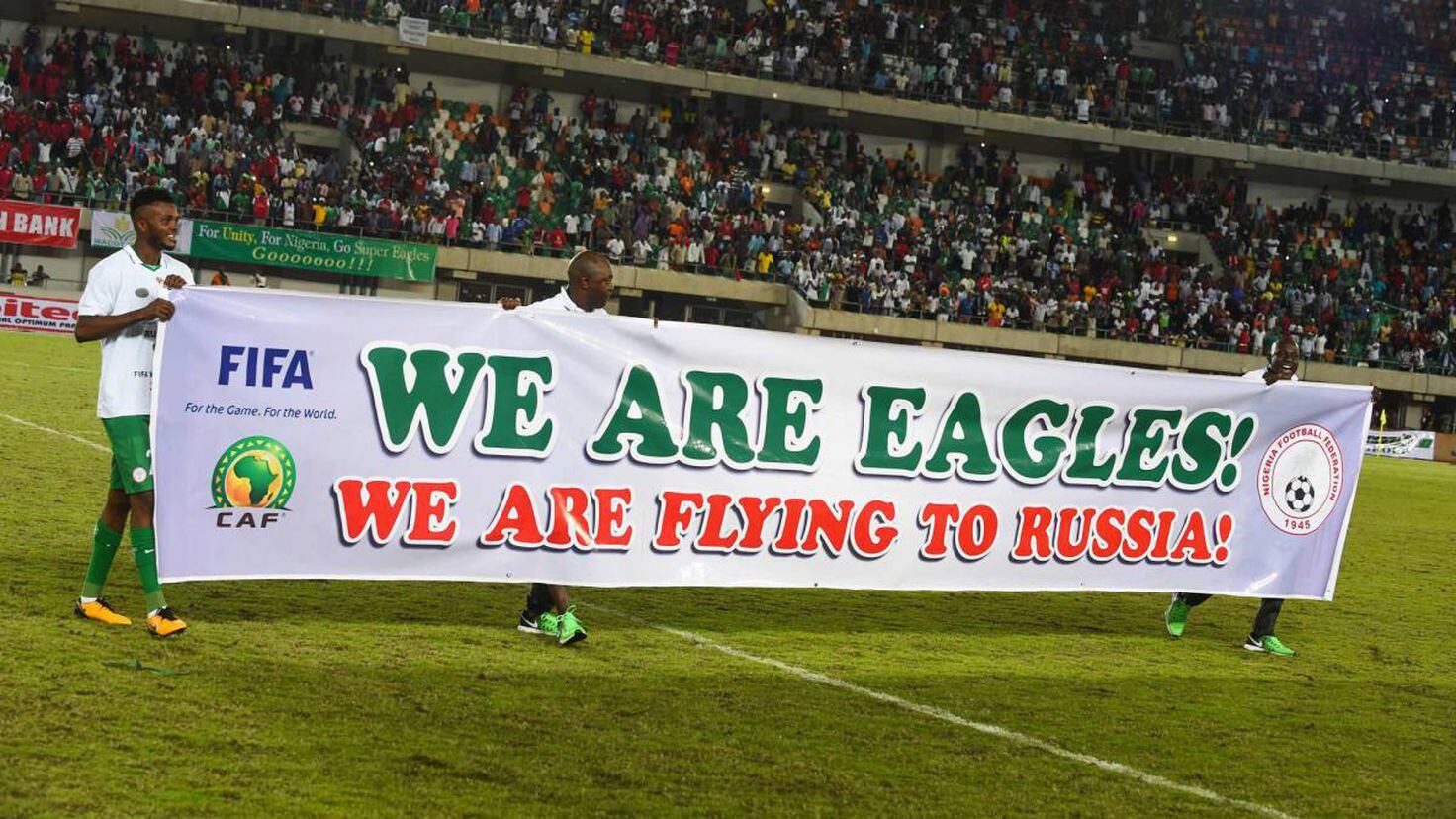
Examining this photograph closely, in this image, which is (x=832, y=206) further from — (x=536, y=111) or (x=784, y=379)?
(x=784, y=379)

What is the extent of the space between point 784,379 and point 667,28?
42891 mm

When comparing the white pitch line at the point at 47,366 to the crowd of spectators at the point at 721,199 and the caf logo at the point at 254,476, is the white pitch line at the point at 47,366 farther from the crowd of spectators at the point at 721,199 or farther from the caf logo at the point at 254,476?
the caf logo at the point at 254,476

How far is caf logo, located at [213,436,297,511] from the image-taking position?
778 centimetres

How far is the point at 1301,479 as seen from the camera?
1016 centimetres

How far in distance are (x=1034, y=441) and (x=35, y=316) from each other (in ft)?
107

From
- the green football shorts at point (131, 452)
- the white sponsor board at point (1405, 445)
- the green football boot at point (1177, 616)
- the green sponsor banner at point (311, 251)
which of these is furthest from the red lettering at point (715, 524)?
the white sponsor board at point (1405, 445)

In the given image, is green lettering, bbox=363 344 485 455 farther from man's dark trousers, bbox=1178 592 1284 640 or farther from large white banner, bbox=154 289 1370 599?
man's dark trousers, bbox=1178 592 1284 640

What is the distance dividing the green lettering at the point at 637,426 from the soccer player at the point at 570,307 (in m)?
0.44

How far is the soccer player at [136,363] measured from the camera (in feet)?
24.3

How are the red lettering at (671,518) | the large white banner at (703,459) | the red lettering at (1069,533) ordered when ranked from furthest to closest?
the red lettering at (1069,533), the red lettering at (671,518), the large white banner at (703,459)

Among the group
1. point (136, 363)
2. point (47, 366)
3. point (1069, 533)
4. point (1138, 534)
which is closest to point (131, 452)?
point (136, 363)

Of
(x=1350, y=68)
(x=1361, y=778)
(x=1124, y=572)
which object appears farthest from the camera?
(x=1350, y=68)

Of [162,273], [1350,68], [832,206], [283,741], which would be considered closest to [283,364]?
[162,273]

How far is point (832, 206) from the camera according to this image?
48500 mm
